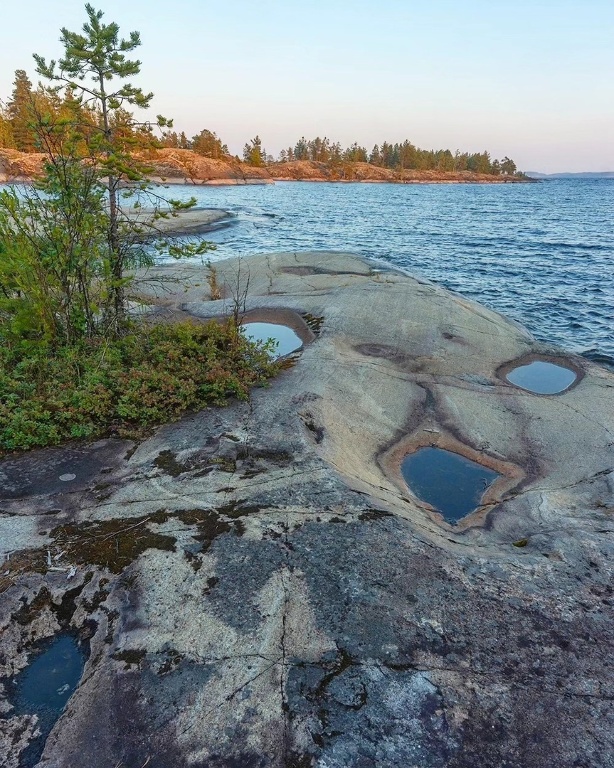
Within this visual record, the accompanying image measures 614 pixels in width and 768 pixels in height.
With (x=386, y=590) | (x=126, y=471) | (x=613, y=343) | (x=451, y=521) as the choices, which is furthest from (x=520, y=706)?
(x=613, y=343)

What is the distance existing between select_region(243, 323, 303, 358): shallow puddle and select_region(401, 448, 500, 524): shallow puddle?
4738mm

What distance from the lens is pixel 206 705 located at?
12.9ft

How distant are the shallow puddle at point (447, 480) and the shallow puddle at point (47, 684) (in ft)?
16.4

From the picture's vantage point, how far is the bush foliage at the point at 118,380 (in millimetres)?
7680

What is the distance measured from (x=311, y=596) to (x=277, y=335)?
965 centimetres

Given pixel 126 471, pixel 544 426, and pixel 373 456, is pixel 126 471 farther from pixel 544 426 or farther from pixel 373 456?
pixel 544 426

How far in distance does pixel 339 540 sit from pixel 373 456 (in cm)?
287

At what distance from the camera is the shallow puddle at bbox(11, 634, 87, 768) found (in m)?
3.86

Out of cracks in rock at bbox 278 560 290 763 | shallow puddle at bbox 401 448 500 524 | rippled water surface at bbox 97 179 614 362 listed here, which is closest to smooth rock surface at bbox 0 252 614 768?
cracks in rock at bbox 278 560 290 763

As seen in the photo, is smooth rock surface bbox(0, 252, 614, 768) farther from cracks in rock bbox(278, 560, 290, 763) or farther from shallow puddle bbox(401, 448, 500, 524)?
shallow puddle bbox(401, 448, 500, 524)

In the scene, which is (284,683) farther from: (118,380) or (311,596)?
(118,380)

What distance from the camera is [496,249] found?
34.6m

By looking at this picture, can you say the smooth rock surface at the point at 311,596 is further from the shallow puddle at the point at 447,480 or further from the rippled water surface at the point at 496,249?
the rippled water surface at the point at 496,249

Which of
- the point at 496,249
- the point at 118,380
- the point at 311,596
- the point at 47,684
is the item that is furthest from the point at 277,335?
the point at 496,249
